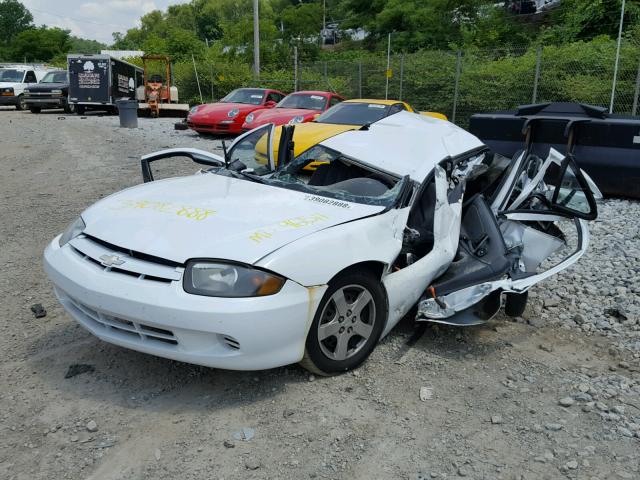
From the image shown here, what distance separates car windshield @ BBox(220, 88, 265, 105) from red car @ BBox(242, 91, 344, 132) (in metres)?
1.85

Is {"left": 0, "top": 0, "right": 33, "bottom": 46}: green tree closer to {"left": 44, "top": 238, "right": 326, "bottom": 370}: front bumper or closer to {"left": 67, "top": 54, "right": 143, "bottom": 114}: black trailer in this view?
{"left": 67, "top": 54, "right": 143, "bottom": 114}: black trailer

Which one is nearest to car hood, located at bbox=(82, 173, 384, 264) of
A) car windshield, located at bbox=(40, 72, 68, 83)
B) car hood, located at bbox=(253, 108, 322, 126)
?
car hood, located at bbox=(253, 108, 322, 126)

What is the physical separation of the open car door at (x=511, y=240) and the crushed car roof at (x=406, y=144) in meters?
0.47

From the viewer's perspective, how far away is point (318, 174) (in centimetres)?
433

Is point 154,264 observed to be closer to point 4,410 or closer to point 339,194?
point 4,410

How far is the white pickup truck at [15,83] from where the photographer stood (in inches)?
989

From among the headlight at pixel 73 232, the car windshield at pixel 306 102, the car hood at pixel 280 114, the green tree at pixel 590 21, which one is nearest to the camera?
the headlight at pixel 73 232

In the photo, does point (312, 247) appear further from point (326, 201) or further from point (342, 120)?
point (342, 120)

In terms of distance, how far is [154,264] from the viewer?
289cm

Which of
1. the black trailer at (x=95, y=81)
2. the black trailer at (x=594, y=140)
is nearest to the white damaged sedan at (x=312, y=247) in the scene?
the black trailer at (x=594, y=140)

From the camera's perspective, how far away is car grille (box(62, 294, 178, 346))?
9.36ft

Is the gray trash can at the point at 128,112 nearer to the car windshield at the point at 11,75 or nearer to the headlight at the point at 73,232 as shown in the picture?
the car windshield at the point at 11,75

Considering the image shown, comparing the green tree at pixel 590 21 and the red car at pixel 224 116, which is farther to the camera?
the green tree at pixel 590 21

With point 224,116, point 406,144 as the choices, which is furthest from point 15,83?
point 406,144
